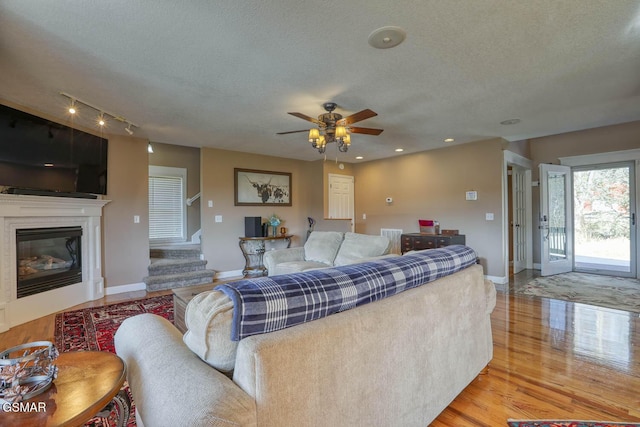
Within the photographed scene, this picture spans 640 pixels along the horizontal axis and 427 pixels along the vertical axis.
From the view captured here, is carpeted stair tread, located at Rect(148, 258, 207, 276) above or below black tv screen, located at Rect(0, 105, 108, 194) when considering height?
below

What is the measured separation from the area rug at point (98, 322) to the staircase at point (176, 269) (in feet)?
1.66

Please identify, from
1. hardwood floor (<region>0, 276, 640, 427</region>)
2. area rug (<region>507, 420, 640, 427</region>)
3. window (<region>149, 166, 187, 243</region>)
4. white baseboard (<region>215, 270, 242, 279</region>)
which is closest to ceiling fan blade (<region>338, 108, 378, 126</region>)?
hardwood floor (<region>0, 276, 640, 427</region>)

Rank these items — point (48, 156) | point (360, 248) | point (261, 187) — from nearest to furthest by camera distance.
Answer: point (48, 156) → point (360, 248) → point (261, 187)

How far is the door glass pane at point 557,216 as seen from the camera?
18.5ft

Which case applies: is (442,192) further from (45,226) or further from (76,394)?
(45,226)

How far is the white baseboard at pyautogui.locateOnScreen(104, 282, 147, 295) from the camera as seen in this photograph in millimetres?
4497

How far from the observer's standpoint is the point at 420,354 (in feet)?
4.76

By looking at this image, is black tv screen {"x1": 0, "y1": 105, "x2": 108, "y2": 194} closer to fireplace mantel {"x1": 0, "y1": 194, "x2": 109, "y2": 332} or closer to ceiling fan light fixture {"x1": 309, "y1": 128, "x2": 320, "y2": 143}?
fireplace mantel {"x1": 0, "y1": 194, "x2": 109, "y2": 332}

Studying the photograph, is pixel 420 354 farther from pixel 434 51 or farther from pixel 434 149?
pixel 434 149

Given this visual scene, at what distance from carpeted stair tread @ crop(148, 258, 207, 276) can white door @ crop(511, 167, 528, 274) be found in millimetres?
6122

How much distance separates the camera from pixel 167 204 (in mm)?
6301

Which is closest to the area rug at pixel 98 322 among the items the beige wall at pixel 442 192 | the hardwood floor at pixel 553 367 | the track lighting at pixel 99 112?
the hardwood floor at pixel 553 367

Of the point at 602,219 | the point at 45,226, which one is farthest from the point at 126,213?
the point at 602,219

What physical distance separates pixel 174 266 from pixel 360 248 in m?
3.28
